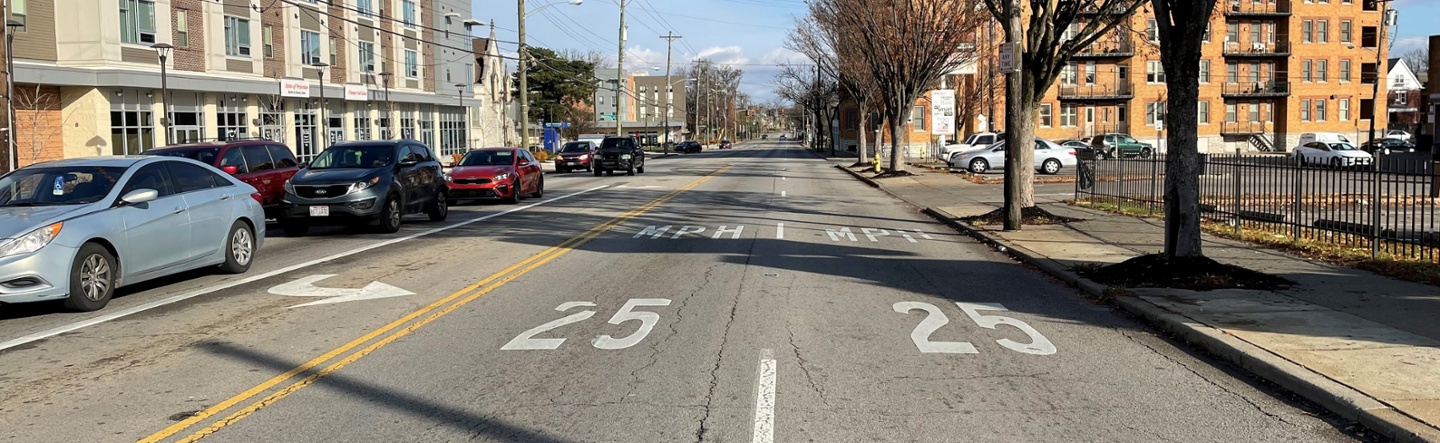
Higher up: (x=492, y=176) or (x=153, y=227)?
(x=492, y=176)

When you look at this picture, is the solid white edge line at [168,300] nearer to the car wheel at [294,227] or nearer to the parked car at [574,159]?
the car wheel at [294,227]

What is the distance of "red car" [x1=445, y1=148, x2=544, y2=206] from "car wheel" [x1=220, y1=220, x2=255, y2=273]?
36.9 ft

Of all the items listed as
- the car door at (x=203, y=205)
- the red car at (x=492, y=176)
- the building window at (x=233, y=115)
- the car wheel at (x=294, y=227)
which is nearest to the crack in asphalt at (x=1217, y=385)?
the car door at (x=203, y=205)

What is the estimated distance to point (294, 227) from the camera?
17.7 metres

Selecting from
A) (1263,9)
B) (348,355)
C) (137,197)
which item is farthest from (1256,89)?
(348,355)

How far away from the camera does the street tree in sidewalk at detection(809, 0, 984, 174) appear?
36.0 m

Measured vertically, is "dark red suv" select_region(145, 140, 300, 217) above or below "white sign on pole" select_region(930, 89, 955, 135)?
below

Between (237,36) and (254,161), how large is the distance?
3024cm

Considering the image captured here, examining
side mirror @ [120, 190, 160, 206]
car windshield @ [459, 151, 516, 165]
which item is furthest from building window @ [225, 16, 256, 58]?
side mirror @ [120, 190, 160, 206]

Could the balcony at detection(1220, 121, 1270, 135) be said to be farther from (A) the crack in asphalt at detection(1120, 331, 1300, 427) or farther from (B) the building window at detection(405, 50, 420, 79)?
(A) the crack in asphalt at detection(1120, 331, 1300, 427)

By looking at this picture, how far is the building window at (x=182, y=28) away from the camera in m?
41.7

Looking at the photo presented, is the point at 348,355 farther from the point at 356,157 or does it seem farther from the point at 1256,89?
the point at 1256,89

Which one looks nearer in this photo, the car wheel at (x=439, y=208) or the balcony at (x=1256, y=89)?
the car wheel at (x=439, y=208)

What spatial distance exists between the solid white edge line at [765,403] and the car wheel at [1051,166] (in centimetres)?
3588
